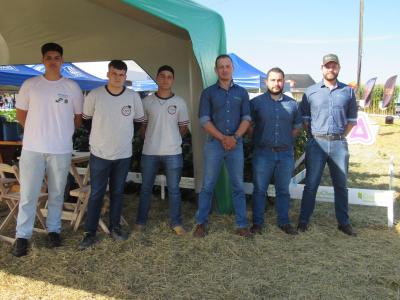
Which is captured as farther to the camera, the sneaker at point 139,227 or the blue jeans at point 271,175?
the sneaker at point 139,227

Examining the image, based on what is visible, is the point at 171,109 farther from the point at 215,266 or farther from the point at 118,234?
the point at 215,266

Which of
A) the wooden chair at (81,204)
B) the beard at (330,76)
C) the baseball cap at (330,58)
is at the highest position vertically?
the baseball cap at (330,58)

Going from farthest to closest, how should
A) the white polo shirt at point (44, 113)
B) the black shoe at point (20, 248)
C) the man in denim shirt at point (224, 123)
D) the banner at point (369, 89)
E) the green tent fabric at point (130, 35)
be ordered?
the banner at point (369, 89)
the green tent fabric at point (130, 35)
the man in denim shirt at point (224, 123)
the black shoe at point (20, 248)
the white polo shirt at point (44, 113)

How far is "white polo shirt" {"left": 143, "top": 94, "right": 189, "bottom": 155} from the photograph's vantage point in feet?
13.1

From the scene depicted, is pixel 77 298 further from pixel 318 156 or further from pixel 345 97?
pixel 345 97

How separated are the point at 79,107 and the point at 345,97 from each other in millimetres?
2550

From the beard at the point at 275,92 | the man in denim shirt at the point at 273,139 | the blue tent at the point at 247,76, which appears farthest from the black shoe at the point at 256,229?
the blue tent at the point at 247,76

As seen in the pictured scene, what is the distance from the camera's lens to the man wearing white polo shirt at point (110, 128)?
12.0ft

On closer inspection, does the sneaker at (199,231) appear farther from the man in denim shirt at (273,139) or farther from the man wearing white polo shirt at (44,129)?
the man wearing white polo shirt at (44,129)

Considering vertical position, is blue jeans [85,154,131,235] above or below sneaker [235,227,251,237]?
above

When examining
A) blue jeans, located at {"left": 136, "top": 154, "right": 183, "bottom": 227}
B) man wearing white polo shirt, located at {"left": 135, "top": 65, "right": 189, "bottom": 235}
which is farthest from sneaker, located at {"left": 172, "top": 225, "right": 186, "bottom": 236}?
man wearing white polo shirt, located at {"left": 135, "top": 65, "right": 189, "bottom": 235}

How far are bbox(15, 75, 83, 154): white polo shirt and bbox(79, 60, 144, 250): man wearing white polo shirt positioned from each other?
0.77ft

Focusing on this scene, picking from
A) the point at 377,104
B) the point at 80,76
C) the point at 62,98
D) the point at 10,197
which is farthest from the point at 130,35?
the point at 377,104

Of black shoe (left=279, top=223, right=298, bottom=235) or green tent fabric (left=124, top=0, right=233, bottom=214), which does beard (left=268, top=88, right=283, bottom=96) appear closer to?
A: green tent fabric (left=124, top=0, right=233, bottom=214)
